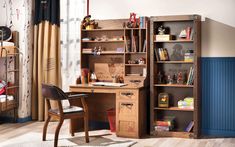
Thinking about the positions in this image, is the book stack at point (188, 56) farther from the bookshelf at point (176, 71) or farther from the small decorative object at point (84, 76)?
the small decorative object at point (84, 76)

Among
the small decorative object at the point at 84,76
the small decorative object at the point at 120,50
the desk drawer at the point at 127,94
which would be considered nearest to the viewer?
the desk drawer at the point at 127,94

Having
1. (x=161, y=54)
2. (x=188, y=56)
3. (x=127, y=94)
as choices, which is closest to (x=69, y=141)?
(x=127, y=94)

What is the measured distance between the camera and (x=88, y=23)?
572 centimetres

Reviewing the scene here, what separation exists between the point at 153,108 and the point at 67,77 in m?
1.68

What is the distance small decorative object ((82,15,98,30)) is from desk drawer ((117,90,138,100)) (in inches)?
46.3

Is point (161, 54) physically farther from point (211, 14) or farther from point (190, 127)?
point (190, 127)

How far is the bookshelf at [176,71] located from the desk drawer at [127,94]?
0.36m

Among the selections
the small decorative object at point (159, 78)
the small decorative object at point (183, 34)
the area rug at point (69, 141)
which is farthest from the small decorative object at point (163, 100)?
the small decorative object at point (183, 34)

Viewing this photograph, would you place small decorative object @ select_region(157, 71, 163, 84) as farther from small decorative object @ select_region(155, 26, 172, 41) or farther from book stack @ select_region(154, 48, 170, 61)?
small decorative object @ select_region(155, 26, 172, 41)

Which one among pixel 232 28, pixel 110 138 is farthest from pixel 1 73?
pixel 232 28

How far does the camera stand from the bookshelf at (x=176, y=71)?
5.11m

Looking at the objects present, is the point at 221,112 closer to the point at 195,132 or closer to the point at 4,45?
the point at 195,132

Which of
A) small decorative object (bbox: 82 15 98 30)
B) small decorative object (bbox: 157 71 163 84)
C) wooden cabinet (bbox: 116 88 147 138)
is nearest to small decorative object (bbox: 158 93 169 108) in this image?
small decorative object (bbox: 157 71 163 84)

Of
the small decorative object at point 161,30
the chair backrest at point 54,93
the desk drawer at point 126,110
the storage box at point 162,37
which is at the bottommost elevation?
the desk drawer at point 126,110
